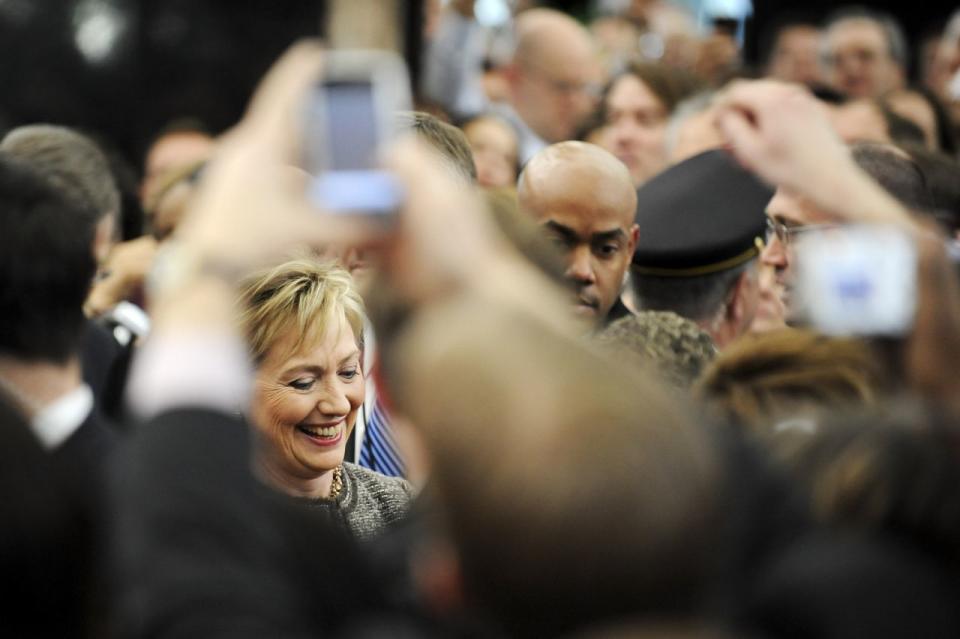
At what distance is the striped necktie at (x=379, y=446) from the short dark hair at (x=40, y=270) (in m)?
1.53

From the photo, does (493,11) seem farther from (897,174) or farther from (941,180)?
(897,174)

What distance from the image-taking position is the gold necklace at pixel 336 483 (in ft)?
10.2

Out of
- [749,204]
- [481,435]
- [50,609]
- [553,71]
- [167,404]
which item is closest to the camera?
[481,435]

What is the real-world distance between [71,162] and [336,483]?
1241 millimetres

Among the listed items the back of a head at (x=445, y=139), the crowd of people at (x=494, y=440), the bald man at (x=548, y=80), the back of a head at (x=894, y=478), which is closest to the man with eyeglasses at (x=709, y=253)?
the back of a head at (x=445, y=139)

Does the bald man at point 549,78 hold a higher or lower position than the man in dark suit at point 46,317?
lower

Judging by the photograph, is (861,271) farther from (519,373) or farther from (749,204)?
(749,204)

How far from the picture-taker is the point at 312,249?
11.3 ft

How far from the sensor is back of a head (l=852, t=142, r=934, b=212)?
354 cm

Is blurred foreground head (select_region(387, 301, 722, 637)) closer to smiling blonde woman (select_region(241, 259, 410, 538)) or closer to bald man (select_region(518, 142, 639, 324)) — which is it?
smiling blonde woman (select_region(241, 259, 410, 538))

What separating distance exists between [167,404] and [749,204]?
2.14 metres

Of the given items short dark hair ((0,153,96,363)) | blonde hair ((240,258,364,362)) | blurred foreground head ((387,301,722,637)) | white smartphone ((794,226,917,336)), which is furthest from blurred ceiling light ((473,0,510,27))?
blurred foreground head ((387,301,722,637))

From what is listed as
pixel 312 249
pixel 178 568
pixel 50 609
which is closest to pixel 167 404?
pixel 178 568

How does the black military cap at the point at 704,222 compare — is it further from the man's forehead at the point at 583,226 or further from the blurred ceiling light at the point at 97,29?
the blurred ceiling light at the point at 97,29
